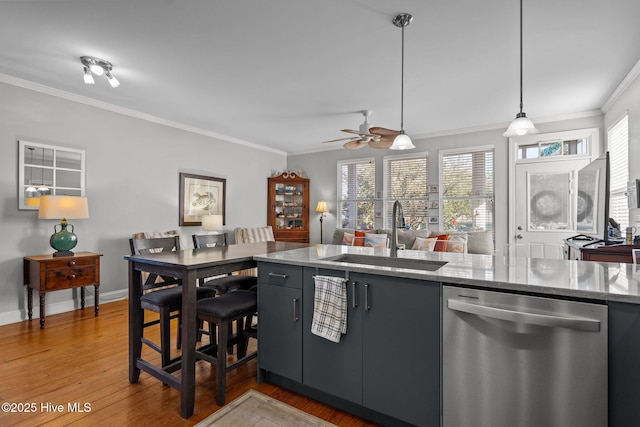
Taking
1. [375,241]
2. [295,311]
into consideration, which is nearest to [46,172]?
[295,311]

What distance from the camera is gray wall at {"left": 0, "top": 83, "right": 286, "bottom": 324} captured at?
3.39 m

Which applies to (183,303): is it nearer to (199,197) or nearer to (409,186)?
(199,197)

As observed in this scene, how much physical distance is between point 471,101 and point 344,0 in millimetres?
2592

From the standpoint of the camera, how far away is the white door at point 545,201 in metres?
4.57

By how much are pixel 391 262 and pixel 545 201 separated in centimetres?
388

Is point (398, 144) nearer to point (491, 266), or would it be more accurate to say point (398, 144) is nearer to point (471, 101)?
point (491, 266)

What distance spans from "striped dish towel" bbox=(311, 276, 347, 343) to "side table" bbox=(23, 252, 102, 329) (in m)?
3.10

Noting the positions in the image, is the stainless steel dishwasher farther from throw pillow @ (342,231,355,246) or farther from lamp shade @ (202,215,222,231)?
lamp shade @ (202,215,222,231)

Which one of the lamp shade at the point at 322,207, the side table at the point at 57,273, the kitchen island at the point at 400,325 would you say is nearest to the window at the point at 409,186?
the lamp shade at the point at 322,207

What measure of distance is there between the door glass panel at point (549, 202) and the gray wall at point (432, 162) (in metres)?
0.35

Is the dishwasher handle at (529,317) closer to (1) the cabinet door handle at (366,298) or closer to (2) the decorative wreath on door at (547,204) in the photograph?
(1) the cabinet door handle at (366,298)

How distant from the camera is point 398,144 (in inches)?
114

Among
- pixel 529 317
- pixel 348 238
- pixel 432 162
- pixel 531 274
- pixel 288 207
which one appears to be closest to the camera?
pixel 529 317

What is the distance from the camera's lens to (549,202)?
4691mm
